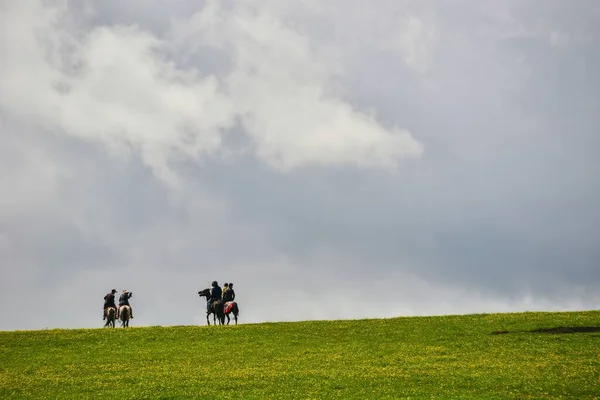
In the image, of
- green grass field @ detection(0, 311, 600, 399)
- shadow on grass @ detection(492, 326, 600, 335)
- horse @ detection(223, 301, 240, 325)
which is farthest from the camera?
horse @ detection(223, 301, 240, 325)

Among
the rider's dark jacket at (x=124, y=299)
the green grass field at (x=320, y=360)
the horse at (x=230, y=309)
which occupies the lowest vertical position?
the green grass field at (x=320, y=360)

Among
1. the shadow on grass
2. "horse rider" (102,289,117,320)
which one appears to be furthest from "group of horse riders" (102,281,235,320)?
the shadow on grass

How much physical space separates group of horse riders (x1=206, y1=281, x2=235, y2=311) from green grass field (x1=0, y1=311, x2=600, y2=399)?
6.58 m

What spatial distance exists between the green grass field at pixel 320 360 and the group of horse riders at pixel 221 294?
6576 millimetres

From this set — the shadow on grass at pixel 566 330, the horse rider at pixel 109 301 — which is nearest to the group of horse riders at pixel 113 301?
the horse rider at pixel 109 301

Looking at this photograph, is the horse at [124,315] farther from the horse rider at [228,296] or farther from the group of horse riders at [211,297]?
the horse rider at [228,296]

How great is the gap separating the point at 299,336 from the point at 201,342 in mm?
6856

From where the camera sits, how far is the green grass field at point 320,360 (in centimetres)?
3094

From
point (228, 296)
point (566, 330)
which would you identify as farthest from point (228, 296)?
point (566, 330)

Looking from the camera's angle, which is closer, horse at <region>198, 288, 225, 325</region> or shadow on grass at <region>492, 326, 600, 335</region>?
shadow on grass at <region>492, 326, 600, 335</region>

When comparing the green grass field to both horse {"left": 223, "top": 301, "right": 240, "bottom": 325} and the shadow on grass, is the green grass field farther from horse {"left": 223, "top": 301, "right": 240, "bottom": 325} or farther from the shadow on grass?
horse {"left": 223, "top": 301, "right": 240, "bottom": 325}

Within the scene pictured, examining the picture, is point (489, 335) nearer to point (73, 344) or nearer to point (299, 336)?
point (299, 336)

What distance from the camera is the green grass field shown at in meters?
30.9

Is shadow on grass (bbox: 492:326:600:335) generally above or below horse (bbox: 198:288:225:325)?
below
